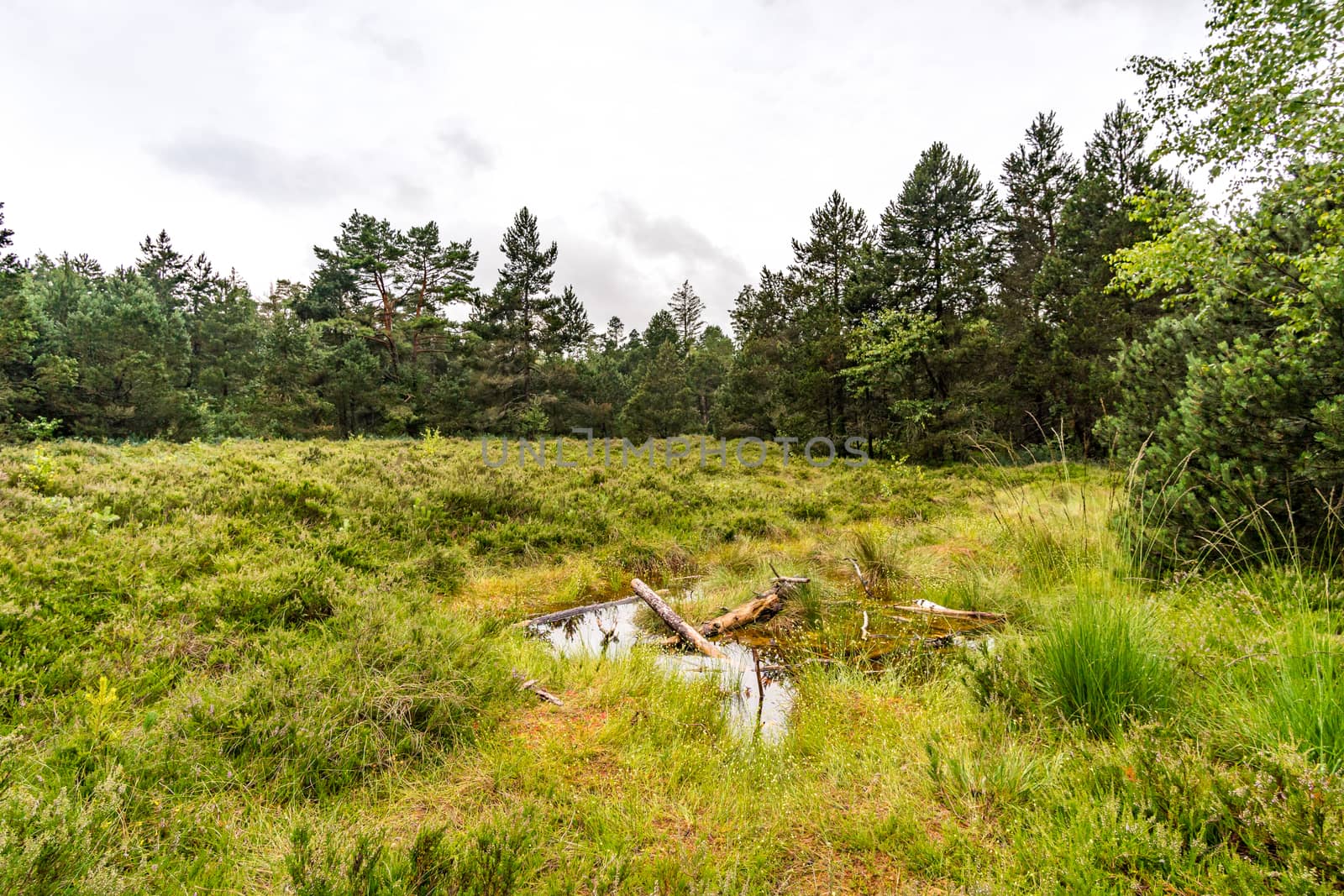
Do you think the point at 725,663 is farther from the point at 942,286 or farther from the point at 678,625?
the point at 942,286

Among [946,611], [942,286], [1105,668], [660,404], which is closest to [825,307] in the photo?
[942,286]

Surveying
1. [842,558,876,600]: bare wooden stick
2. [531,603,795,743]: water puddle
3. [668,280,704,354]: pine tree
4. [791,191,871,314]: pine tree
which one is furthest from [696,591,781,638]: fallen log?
[668,280,704,354]: pine tree

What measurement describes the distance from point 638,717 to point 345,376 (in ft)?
87.4

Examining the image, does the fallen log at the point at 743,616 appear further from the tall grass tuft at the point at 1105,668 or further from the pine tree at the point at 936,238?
the pine tree at the point at 936,238

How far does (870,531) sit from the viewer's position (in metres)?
8.73

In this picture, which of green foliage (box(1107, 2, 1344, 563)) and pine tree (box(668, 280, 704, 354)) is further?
pine tree (box(668, 280, 704, 354))

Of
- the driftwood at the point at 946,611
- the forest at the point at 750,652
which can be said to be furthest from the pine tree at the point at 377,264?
the driftwood at the point at 946,611

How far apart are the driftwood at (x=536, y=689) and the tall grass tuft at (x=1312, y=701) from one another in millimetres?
3786

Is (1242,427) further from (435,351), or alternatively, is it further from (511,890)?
(435,351)

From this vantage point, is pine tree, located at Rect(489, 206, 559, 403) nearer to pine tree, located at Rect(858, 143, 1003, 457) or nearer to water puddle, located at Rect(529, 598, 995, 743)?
pine tree, located at Rect(858, 143, 1003, 457)

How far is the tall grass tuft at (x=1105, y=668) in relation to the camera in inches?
104

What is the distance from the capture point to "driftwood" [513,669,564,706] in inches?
145

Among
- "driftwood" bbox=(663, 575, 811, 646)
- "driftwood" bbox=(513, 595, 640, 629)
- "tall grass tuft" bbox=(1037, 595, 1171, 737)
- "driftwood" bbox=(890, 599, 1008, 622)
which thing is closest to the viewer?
"tall grass tuft" bbox=(1037, 595, 1171, 737)

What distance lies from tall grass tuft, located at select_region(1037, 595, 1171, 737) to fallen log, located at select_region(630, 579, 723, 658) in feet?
8.66
